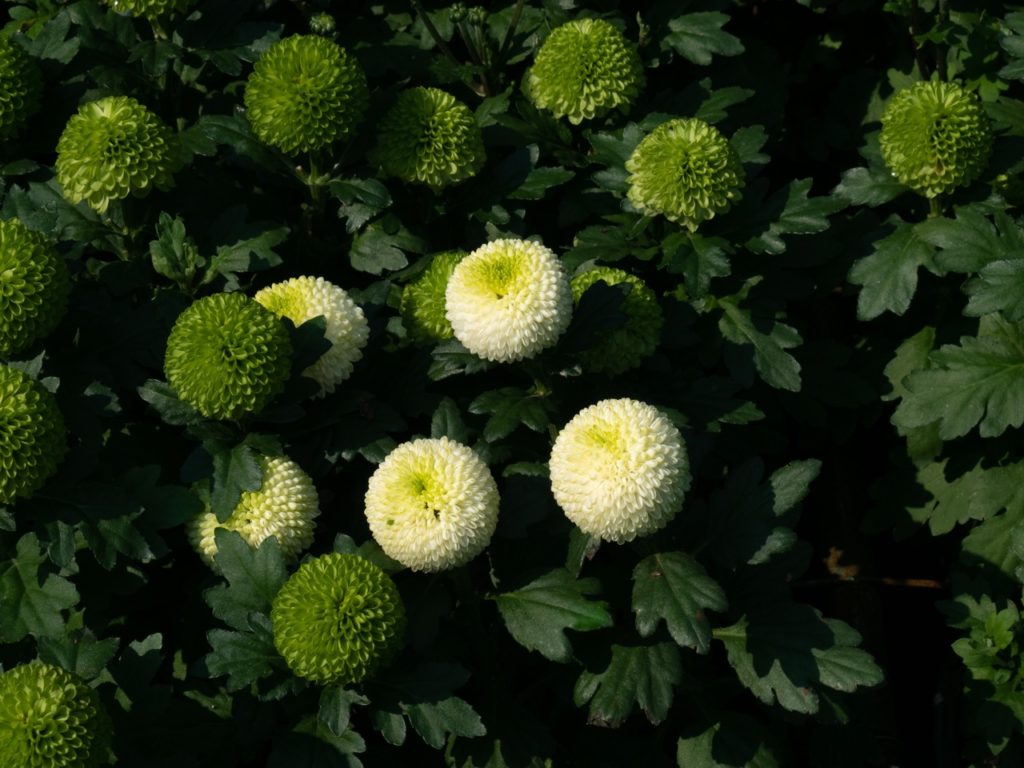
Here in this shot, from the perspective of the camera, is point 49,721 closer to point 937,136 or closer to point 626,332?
point 626,332

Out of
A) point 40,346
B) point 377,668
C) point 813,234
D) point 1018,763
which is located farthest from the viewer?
point 813,234

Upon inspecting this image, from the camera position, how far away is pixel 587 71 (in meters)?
3.55

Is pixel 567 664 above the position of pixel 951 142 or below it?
below

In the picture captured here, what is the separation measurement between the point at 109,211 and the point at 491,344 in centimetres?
124

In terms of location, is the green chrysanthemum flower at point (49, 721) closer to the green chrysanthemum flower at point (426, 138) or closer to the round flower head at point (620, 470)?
the round flower head at point (620, 470)

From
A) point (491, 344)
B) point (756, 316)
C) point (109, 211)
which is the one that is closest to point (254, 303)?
point (491, 344)

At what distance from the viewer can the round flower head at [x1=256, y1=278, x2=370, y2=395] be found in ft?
10.0

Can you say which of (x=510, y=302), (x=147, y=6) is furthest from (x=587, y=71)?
A: (x=147, y=6)

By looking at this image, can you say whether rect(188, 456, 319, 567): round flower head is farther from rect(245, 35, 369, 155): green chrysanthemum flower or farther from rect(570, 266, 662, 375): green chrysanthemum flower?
rect(245, 35, 369, 155): green chrysanthemum flower

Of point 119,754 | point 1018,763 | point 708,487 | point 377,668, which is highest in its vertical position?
point 377,668

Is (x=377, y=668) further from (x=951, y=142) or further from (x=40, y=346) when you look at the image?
(x=951, y=142)

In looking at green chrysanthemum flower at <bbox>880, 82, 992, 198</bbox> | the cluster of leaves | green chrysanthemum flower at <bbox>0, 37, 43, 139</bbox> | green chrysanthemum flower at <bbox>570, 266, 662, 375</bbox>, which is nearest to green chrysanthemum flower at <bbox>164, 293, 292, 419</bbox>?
the cluster of leaves

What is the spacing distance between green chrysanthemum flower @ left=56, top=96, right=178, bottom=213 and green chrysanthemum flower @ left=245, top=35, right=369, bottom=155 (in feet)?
0.90

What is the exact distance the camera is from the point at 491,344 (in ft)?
9.27
